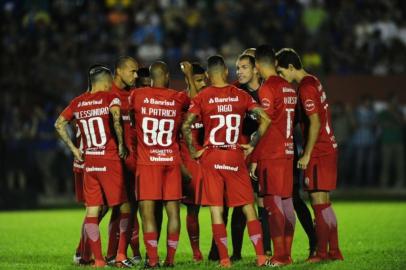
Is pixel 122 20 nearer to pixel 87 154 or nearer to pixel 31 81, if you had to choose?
pixel 31 81

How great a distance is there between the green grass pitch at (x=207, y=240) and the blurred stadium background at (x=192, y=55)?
3393 mm

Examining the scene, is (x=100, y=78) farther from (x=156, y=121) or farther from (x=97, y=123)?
(x=156, y=121)

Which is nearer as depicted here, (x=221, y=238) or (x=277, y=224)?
(x=221, y=238)

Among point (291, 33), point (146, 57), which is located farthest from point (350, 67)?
point (146, 57)

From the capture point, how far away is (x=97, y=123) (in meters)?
13.1

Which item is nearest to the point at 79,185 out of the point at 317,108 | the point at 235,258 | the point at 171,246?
the point at 171,246

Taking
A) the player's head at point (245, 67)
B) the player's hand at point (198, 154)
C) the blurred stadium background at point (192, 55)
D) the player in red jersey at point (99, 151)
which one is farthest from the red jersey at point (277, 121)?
the blurred stadium background at point (192, 55)

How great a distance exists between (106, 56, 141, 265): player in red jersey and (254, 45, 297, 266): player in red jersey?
1589 mm

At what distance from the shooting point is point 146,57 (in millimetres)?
28406

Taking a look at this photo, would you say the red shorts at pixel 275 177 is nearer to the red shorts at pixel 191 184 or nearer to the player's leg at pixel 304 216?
the player's leg at pixel 304 216

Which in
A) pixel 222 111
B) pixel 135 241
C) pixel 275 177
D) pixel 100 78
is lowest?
pixel 135 241

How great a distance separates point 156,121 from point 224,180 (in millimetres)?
1048

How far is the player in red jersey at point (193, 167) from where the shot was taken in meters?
13.7

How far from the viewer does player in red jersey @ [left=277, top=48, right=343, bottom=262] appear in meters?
13.0
